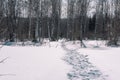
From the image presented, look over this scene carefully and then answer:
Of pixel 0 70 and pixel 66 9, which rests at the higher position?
pixel 66 9

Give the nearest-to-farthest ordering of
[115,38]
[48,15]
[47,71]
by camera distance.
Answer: [47,71]
[115,38]
[48,15]

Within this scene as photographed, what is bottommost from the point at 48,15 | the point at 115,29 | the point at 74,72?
the point at 74,72

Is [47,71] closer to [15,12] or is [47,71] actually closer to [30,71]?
[30,71]

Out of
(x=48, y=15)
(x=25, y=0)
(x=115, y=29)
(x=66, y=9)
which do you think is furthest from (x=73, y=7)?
(x=115, y=29)

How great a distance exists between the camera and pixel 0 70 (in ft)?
18.3

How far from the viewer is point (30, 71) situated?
586 cm

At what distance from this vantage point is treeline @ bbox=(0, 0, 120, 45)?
24.3 meters

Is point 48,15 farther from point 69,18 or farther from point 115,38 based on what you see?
point 115,38

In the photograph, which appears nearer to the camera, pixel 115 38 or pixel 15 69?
pixel 15 69

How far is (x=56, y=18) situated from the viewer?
35156 mm

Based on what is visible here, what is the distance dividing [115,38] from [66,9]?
17.8 meters

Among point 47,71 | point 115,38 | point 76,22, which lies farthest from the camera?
point 76,22

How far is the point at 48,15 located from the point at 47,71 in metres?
27.0

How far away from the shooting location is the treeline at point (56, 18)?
24.3 metres
